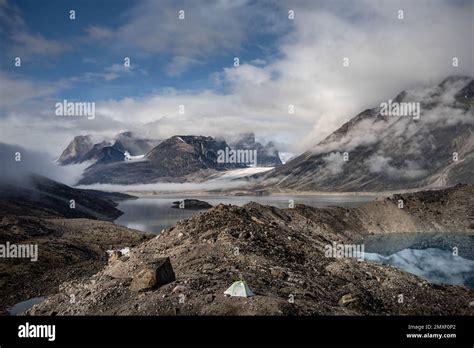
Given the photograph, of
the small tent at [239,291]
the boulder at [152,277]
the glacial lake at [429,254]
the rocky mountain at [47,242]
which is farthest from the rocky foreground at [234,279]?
the glacial lake at [429,254]

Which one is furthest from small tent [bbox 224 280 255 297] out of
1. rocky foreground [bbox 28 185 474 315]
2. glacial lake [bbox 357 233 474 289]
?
glacial lake [bbox 357 233 474 289]

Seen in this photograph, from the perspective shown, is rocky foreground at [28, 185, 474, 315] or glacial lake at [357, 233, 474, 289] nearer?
rocky foreground at [28, 185, 474, 315]

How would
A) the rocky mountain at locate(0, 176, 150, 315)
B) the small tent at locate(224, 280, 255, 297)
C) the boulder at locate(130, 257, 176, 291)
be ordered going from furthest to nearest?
the rocky mountain at locate(0, 176, 150, 315), the boulder at locate(130, 257, 176, 291), the small tent at locate(224, 280, 255, 297)

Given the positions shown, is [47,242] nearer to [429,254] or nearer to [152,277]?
[152,277]

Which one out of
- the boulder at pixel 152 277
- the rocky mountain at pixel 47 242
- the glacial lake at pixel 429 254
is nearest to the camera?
the boulder at pixel 152 277

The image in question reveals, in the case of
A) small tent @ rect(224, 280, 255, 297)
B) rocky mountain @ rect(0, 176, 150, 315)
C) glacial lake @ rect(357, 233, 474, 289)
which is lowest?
glacial lake @ rect(357, 233, 474, 289)

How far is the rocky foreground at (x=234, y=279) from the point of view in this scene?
840 inches

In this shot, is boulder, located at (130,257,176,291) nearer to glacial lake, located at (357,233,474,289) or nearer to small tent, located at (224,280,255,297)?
small tent, located at (224,280,255,297)

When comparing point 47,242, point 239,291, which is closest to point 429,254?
point 239,291

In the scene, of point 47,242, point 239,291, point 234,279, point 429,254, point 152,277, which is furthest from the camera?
point 429,254

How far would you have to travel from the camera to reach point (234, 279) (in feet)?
84.0

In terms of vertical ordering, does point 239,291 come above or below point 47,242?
above

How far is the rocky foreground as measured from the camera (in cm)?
2134

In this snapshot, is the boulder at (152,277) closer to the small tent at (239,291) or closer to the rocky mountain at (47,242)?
the small tent at (239,291)
